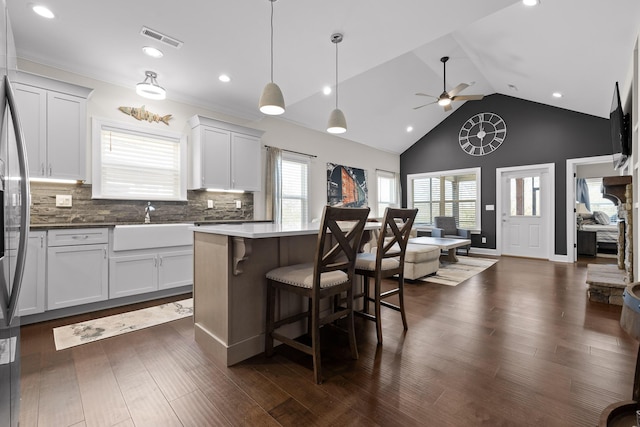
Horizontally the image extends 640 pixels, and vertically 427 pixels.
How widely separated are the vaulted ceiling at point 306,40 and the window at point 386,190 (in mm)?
3292

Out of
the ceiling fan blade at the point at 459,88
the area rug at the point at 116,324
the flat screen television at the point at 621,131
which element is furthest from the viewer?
the ceiling fan blade at the point at 459,88

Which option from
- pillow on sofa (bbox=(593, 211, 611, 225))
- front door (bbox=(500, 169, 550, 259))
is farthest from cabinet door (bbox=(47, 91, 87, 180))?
pillow on sofa (bbox=(593, 211, 611, 225))

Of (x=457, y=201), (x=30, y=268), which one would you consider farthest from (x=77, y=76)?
(x=457, y=201)

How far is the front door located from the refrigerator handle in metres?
7.98

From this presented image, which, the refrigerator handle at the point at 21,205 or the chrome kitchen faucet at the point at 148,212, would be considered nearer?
the refrigerator handle at the point at 21,205

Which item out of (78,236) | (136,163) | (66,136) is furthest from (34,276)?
(136,163)

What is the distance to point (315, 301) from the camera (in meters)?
1.76

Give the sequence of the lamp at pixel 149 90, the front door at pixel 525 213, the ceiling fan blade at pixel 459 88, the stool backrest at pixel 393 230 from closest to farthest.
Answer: the stool backrest at pixel 393 230 → the lamp at pixel 149 90 → the ceiling fan blade at pixel 459 88 → the front door at pixel 525 213

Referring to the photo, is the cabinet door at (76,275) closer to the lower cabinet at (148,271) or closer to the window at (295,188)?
the lower cabinet at (148,271)

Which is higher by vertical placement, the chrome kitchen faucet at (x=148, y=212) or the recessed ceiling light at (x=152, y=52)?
the recessed ceiling light at (x=152, y=52)

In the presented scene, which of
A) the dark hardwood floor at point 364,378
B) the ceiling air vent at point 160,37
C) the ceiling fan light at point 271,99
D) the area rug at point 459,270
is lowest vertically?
the dark hardwood floor at point 364,378

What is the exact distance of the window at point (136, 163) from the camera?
11.3ft

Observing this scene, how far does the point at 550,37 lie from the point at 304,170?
4.13 metres

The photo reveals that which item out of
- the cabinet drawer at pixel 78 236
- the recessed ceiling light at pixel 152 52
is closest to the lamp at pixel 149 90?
the recessed ceiling light at pixel 152 52
